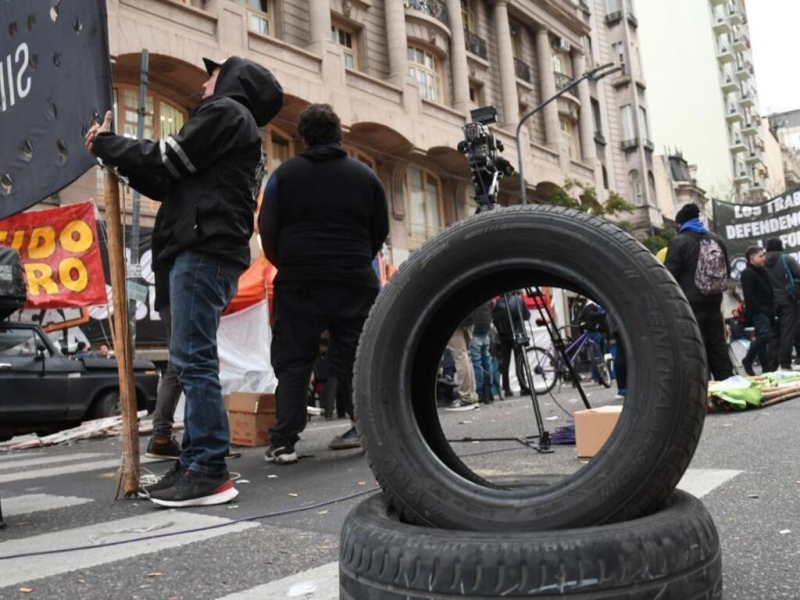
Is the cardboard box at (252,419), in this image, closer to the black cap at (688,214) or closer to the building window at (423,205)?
the black cap at (688,214)

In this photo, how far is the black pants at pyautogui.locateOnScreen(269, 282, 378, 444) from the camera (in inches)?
170

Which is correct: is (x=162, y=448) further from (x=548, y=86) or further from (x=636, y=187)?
(x=636, y=187)

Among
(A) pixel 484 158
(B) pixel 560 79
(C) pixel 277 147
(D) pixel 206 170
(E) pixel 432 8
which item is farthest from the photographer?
(B) pixel 560 79

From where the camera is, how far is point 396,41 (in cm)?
2234

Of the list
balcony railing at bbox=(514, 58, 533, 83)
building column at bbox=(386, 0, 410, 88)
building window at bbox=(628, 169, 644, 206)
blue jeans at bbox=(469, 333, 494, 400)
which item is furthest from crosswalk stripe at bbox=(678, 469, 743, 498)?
building window at bbox=(628, 169, 644, 206)

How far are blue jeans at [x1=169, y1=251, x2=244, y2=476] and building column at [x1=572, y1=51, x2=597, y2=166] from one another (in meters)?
31.2

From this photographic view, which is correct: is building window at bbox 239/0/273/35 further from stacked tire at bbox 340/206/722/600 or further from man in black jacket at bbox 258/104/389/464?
stacked tire at bbox 340/206/722/600

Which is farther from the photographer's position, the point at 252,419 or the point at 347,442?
the point at 252,419

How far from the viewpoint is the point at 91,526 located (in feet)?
9.42

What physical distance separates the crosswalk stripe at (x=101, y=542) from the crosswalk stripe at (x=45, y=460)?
3126 millimetres

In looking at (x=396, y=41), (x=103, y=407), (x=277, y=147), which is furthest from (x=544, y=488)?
(x=396, y=41)

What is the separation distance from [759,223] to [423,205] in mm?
10620

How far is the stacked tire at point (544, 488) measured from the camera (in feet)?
4.39

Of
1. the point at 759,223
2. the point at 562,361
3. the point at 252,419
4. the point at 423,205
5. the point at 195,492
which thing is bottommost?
the point at 195,492
